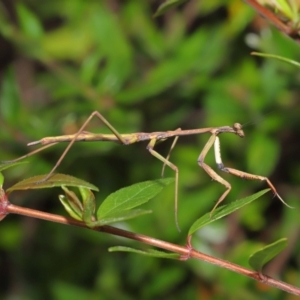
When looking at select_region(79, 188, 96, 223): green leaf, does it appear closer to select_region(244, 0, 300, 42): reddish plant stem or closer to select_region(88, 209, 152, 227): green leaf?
select_region(88, 209, 152, 227): green leaf

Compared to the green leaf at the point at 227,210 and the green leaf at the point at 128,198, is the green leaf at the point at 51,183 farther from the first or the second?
the green leaf at the point at 227,210

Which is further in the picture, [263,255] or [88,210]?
[263,255]

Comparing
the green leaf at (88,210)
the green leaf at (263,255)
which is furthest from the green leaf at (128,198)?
the green leaf at (263,255)

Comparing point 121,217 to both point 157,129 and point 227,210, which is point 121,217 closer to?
point 227,210

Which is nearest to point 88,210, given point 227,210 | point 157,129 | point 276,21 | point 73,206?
point 73,206

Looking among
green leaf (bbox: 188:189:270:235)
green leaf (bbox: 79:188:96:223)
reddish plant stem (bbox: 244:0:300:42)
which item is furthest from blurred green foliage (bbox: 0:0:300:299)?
green leaf (bbox: 79:188:96:223)
